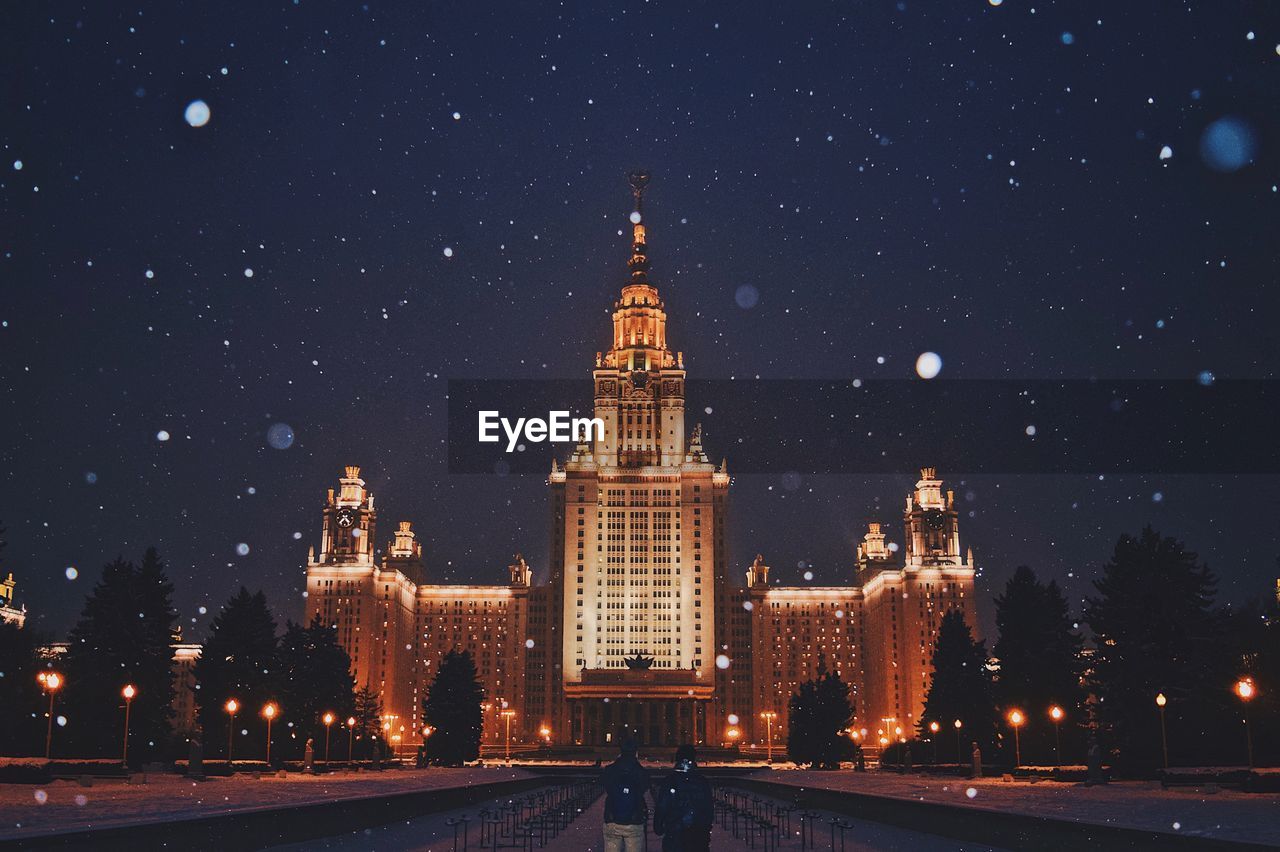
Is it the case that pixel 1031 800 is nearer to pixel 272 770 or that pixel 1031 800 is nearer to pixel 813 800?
pixel 813 800

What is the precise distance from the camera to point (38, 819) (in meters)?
25.7

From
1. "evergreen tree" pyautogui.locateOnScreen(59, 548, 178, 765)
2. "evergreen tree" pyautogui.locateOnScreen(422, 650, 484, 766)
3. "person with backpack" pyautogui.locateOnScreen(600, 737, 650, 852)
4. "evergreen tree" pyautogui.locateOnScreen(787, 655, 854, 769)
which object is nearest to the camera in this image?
"person with backpack" pyautogui.locateOnScreen(600, 737, 650, 852)

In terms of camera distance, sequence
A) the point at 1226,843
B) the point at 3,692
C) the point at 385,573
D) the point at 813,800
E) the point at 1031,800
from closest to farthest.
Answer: the point at 1226,843
the point at 1031,800
the point at 813,800
the point at 3,692
the point at 385,573

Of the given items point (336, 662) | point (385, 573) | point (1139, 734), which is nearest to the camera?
point (1139, 734)

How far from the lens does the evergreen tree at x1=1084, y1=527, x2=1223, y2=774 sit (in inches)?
2265

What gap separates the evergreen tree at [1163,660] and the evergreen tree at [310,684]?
53.2 meters

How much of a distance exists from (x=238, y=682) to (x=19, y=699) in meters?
13.7

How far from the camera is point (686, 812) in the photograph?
18203mm

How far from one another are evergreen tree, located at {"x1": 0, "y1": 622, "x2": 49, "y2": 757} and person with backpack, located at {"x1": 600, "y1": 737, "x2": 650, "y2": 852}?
55896 millimetres

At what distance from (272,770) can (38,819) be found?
46640 millimetres

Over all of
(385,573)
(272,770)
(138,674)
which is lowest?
(272,770)

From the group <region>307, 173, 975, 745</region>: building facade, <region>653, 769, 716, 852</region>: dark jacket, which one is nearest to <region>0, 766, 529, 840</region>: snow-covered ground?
<region>653, 769, 716, 852</region>: dark jacket

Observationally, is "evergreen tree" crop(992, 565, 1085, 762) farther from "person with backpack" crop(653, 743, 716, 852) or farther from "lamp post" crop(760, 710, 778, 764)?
"lamp post" crop(760, 710, 778, 764)

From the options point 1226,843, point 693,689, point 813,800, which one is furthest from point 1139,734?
point 693,689
